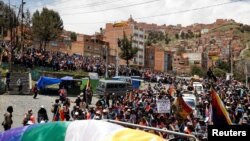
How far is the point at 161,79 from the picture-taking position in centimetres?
5872

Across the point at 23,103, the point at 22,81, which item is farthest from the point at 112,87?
the point at 23,103

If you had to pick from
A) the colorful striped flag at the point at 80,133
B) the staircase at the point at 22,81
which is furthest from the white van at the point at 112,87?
the colorful striped flag at the point at 80,133

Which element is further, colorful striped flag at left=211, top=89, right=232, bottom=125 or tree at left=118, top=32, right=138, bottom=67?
tree at left=118, top=32, right=138, bottom=67

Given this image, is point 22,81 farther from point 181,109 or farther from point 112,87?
point 181,109

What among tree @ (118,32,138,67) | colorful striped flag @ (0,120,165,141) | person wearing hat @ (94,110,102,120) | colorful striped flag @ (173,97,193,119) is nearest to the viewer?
colorful striped flag @ (0,120,165,141)

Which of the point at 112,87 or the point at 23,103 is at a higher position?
the point at 112,87

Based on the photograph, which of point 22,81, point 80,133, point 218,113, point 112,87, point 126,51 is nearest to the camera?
point 80,133

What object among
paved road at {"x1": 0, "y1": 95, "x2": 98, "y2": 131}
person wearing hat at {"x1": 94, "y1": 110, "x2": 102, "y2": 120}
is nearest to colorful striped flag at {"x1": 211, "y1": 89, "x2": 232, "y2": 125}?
person wearing hat at {"x1": 94, "y1": 110, "x2": 102, "y2": 120}

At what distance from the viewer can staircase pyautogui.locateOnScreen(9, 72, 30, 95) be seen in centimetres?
3591

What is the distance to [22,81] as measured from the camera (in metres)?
37.2

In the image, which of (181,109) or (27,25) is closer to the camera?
(181,109)

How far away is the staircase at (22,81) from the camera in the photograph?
35.9 m

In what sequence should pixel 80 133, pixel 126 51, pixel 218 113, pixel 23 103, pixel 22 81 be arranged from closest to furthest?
pixel 80 133 < pixel 218 113 < pixel 23 103 < pixel 22 81 < pixel 126 51

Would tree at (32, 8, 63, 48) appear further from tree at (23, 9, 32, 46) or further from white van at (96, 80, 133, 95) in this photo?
white van at (96, 80, 133, 95)
